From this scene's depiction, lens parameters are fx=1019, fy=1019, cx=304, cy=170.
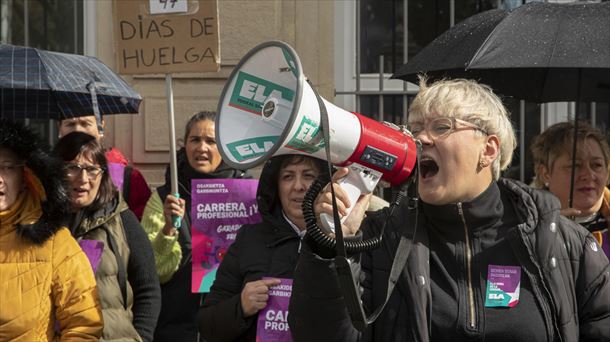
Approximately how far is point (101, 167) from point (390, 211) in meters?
2.05

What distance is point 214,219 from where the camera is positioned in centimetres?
447

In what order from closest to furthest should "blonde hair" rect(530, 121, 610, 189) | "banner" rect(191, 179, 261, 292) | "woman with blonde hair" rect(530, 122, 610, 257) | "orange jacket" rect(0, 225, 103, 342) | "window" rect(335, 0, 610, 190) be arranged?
"orange jacket" rect(0, 225, 103, 342), "woman with blonde hair" rect(530, 122, 610, 257), "blonde hair" rect(530, 121, 610, 189), "banner" rect(191, 179, 261, 292), "window" rect(335, 0, 610, 190)

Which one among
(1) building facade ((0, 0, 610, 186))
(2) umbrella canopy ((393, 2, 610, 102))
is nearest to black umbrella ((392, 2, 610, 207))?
(2) umbrella canopy ((393, 2, 610, 102))

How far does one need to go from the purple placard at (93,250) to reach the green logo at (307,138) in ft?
6.37

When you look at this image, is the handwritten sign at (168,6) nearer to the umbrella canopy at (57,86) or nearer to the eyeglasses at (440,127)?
the umbrella canopy at (57,86)

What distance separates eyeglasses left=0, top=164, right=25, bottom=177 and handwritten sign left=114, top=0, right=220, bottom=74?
948mm

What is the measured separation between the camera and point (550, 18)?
12.3 feet

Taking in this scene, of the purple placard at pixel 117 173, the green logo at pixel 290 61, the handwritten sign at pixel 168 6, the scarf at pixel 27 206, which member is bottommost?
the scarf at pixel 27 206

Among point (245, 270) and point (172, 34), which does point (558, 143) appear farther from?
point (172, 34)

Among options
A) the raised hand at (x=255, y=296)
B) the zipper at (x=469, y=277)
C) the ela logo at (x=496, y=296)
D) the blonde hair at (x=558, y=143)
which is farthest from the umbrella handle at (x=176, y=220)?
the ela logo at (x=496, y=296)

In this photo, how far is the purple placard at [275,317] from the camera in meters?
3.49

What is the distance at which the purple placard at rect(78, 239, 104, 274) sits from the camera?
162 inches

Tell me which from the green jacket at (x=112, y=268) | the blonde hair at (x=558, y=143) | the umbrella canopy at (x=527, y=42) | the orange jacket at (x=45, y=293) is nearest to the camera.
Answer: the umbrella canopy at (x=527, y=42)

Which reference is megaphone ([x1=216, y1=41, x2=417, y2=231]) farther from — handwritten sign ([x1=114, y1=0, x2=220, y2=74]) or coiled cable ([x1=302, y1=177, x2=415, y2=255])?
handwritten sign ([x1=114, y1=0, x2=220, y2=74])
